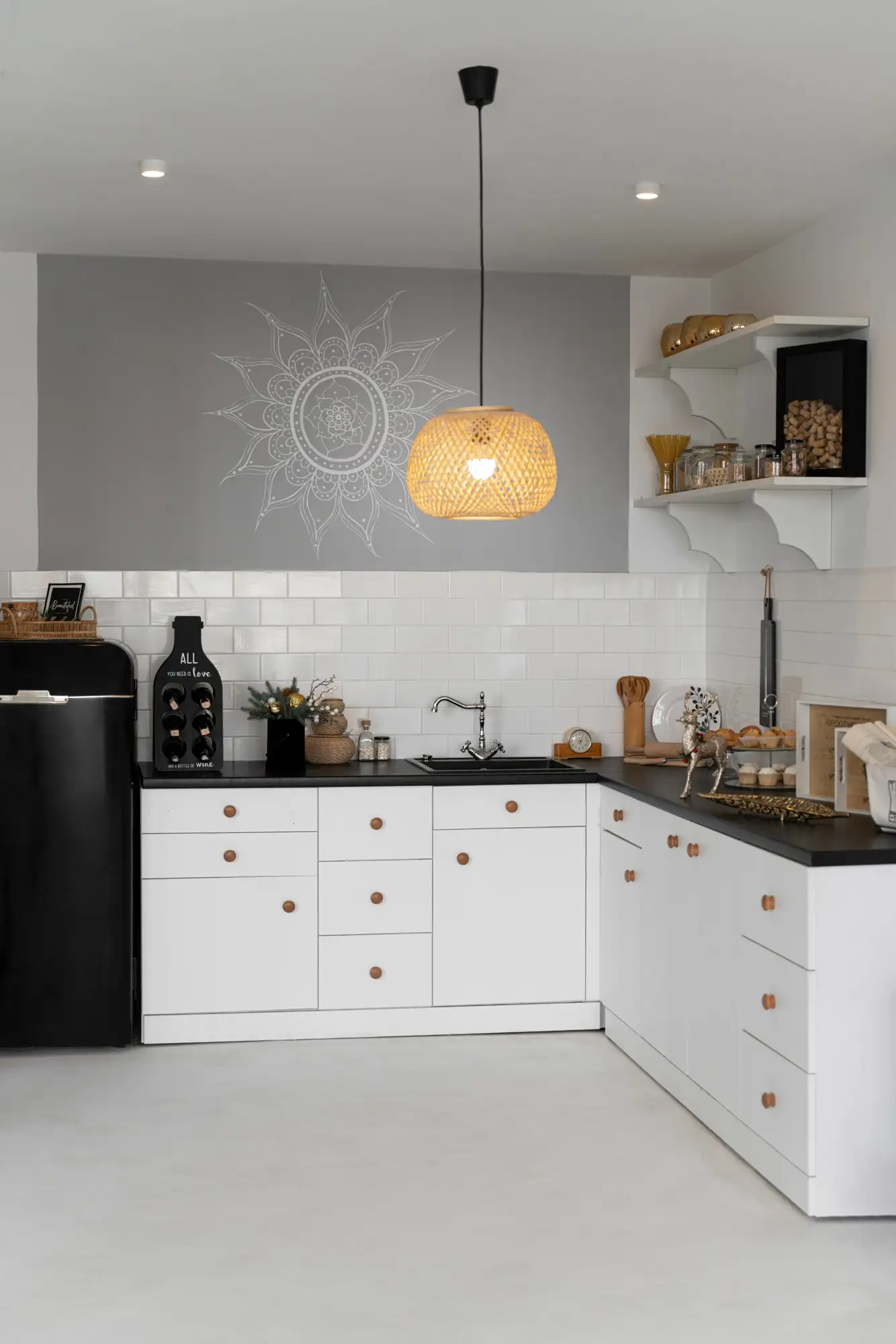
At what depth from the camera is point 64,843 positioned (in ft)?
14.1

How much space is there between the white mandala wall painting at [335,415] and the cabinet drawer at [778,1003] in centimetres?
224

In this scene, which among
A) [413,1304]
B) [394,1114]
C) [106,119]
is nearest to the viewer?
[413,1304]

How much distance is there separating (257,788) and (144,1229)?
159 cm

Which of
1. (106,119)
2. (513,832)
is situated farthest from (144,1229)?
(106,119)

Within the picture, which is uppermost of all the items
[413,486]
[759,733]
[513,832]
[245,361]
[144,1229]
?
[245,361]

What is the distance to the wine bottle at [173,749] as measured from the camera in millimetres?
4527

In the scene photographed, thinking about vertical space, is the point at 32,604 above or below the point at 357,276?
below

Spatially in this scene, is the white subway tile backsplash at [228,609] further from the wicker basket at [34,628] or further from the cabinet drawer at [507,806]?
the cabinet drawer at [507,806]

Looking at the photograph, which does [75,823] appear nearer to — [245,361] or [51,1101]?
[51,1101]

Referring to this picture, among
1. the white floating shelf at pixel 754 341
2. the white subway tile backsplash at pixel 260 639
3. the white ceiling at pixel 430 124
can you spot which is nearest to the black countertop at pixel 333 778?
the white subway tile backsplash at pixel 260 639

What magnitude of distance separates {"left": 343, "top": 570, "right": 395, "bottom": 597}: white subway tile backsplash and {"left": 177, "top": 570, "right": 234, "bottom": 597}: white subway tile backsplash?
1.37 ft

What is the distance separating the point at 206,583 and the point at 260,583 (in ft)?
0.64

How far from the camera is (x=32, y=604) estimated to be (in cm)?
465

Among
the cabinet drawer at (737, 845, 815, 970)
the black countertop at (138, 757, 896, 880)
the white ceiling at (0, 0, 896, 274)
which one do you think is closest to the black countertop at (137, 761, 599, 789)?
the black countertop at (138, 757, 896, 880)
